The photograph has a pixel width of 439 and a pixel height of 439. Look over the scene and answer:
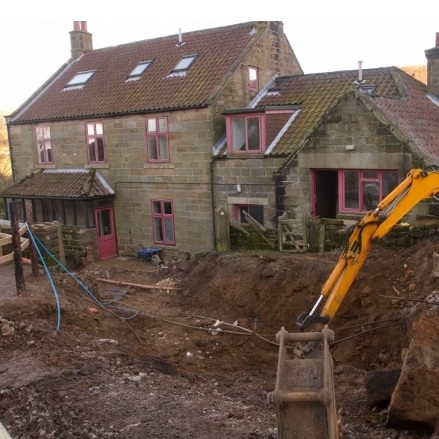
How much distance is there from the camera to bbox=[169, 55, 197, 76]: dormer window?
22.0 m

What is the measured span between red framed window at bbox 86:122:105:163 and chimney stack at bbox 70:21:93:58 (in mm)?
6528

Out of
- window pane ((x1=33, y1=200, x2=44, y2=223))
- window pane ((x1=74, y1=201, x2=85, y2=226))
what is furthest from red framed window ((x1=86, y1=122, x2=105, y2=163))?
window pane ((x1=33, y1=200, x2=44, y2=223))

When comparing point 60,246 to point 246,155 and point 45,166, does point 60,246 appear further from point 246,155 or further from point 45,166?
point 246,155

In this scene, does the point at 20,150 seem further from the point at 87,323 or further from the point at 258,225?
the point at 87,323

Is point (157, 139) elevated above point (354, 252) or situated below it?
above

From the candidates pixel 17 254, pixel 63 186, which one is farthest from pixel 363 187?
pixel 63 186

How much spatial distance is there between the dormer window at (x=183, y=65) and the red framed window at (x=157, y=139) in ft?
7.93

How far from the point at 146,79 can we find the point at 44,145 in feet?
20.0

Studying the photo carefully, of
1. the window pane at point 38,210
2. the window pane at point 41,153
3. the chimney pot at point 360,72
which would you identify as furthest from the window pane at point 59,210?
the chimney pot at point 360,72

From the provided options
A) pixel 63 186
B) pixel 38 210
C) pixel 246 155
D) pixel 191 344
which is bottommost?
pixel 191 344

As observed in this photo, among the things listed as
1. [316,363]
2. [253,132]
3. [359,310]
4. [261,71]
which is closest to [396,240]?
[359,310]

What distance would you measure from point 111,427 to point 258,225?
37.5 feet

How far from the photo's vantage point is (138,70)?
23672 mm

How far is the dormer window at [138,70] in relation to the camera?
76.5 feet
